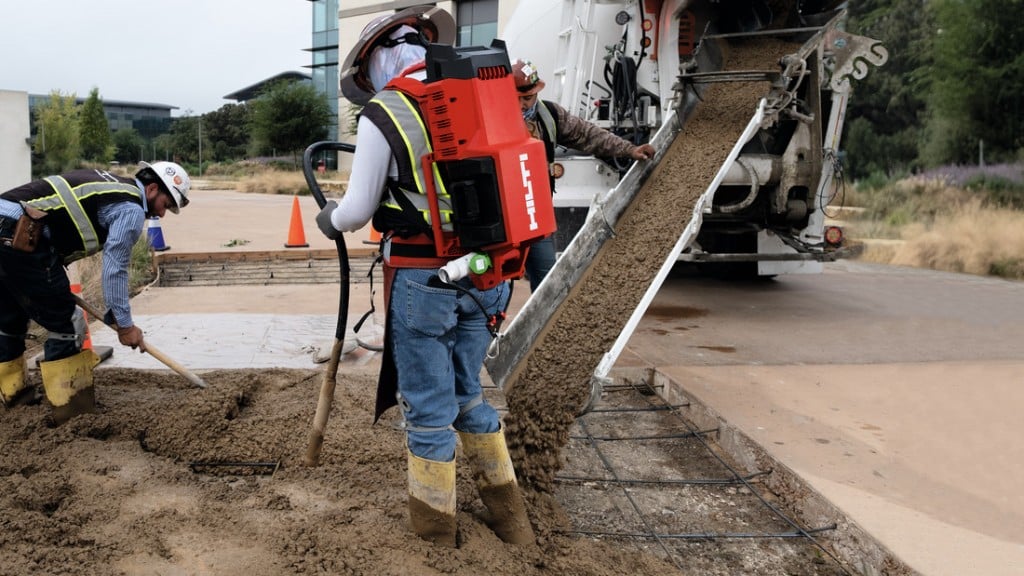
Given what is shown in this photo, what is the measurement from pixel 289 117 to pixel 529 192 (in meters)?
32.3

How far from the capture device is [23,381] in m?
3.74

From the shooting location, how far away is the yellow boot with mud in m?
3.67

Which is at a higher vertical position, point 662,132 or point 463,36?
point 463,36

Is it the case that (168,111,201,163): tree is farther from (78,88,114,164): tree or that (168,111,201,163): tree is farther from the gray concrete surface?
the gray concrete surface

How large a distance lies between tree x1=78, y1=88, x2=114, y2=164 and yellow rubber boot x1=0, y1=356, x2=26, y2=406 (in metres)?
34.7

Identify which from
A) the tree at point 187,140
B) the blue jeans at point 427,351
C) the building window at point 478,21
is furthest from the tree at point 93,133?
the blue jeans at point 427,351

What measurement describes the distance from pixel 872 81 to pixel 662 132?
23247 millimetres

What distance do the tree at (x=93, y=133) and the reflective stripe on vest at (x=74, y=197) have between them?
1378 inches

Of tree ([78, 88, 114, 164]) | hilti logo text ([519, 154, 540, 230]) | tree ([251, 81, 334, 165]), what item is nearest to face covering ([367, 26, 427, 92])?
hilti logo text ([519, 154, 540, 230])

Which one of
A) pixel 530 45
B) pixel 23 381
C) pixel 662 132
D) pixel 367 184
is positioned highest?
pixel 530 45

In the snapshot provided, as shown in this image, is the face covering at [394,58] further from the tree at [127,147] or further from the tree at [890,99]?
the tree at [127,147]

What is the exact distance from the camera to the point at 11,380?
3.69 meters

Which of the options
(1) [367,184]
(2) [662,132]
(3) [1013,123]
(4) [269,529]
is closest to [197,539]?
(4) [269,529]

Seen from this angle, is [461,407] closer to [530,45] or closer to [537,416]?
[537,416]
